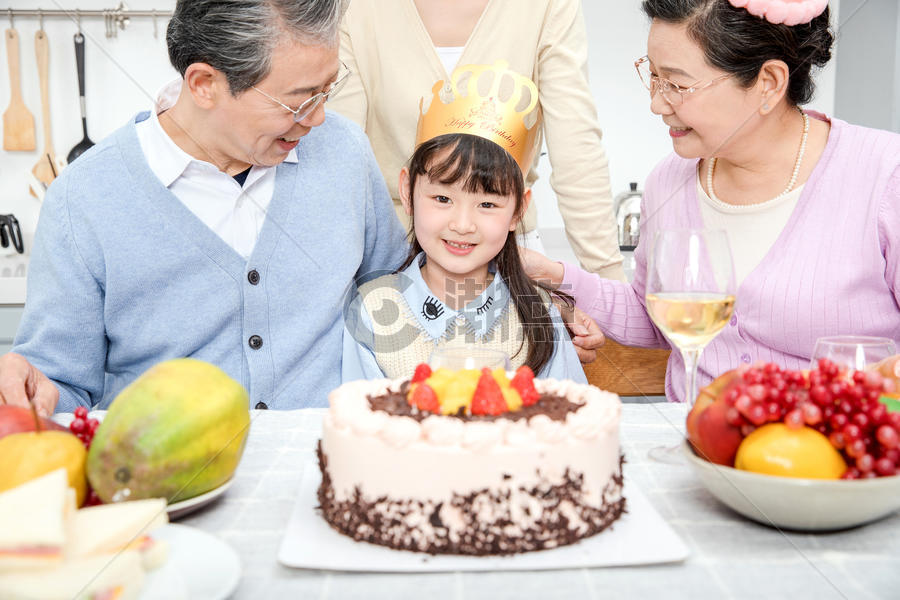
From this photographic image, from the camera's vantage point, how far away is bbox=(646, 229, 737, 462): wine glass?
81 cm

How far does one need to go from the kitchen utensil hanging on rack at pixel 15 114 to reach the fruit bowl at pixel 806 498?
8.08 feet

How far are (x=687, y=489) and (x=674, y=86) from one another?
2.34ft

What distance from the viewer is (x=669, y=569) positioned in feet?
1.87

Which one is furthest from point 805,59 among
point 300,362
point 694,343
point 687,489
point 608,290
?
point 300,362

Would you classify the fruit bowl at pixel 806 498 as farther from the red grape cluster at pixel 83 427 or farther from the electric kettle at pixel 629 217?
the electric kettle at pixel 629 217

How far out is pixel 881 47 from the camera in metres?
2.55

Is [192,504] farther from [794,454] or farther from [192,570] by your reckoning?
[794,454]

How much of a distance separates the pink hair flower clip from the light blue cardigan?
27.6 inches

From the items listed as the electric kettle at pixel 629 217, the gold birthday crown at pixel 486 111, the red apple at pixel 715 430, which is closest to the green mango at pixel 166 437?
the red apple at pixel 715 430

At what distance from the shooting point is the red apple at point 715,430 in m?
0.64

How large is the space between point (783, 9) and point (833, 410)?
0.75m

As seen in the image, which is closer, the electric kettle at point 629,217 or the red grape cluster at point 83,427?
the red grape cluster at point 83,427

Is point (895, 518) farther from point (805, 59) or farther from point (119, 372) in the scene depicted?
point (119, 372)

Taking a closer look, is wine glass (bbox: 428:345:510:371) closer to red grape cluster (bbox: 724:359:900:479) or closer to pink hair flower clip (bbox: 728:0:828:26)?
red grape cluster (bbox: 724:359:900:479)
